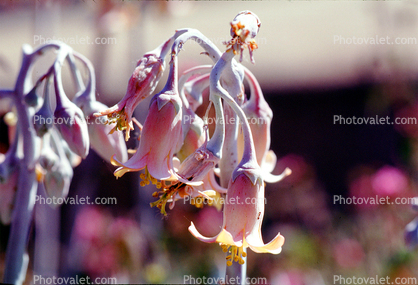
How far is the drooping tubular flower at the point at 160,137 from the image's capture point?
629 millimetres

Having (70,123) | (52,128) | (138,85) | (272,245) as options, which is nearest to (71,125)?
(70,123)

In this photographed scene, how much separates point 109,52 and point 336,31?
1.14m

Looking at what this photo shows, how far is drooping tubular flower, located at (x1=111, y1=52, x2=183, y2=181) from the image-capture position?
0.63 metres

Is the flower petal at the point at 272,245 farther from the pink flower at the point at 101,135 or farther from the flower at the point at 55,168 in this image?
the flower at the point at 55,168

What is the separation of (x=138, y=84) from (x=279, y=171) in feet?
6.26

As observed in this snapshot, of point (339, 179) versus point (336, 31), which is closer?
point (336, 31)

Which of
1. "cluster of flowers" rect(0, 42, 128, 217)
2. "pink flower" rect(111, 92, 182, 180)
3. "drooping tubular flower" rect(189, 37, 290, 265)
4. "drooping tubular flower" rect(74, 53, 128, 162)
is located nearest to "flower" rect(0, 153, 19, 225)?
"cluster of flowers" rect(0, 42, 128, 217)

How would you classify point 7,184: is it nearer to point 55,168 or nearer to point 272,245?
point 55,168

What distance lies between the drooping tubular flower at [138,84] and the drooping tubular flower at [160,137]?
2 centimetres

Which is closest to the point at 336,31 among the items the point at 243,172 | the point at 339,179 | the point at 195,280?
the point at 339,179

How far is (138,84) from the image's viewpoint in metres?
0.61

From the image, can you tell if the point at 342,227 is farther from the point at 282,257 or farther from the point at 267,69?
the point at 267,69

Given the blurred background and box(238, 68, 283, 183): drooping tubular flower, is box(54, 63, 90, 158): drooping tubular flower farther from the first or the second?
the blurred background

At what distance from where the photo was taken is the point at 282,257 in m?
1.94
